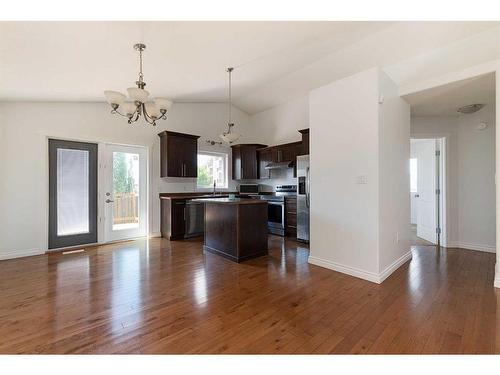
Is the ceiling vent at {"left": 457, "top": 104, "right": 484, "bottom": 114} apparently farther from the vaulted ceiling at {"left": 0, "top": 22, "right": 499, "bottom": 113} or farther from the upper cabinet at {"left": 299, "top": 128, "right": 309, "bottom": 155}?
the upper cabinet at {"left": 299, "top": 128, "right": 309, "bottom": 155}

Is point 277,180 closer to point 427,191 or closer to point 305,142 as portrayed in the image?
point 305,142

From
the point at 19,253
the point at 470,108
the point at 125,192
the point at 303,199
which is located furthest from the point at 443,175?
the point at 19,253

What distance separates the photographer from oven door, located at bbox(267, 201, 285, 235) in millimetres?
5359

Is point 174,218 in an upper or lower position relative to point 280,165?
lower

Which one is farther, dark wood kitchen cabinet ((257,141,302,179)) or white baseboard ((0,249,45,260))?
dark wood kitchen cabinet ((257,141,302,179))

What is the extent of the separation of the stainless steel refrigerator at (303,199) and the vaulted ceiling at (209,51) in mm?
1692

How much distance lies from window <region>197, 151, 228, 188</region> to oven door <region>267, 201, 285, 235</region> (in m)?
1.71

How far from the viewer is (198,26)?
2.62 m

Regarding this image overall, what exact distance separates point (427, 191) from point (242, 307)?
184 inches

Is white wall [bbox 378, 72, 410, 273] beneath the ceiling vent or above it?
beneath

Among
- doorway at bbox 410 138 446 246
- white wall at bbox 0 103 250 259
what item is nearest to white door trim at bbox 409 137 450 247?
doorway at bbox 410 138 446 246

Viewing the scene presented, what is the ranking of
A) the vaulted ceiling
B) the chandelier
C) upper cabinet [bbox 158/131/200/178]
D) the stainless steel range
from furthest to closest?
the stainless steel range < upper cabinet [bbox 158/131/200/178] < the chandelier < the vaulted ceiling

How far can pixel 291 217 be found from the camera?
5.22m
